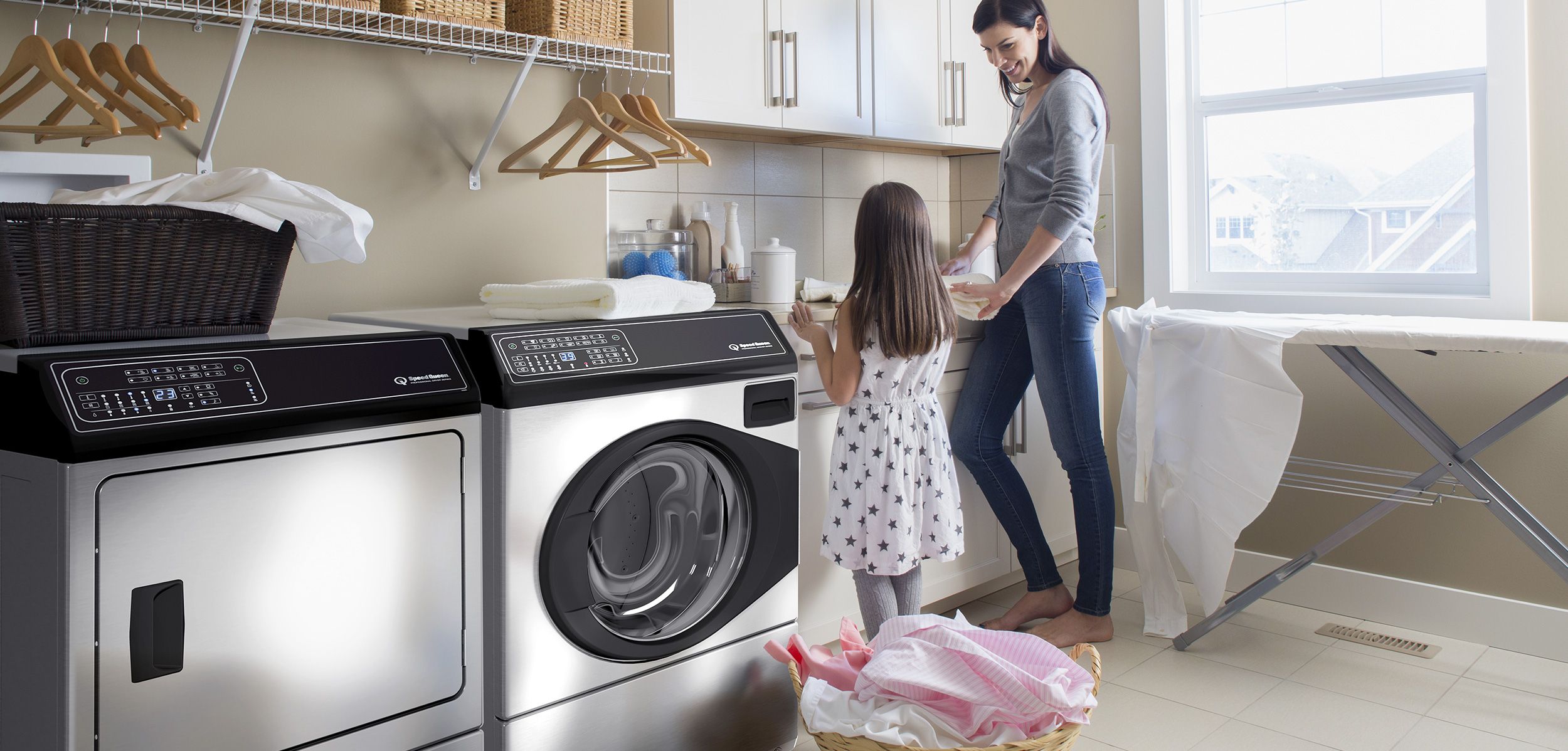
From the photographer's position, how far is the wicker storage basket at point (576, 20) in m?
2.07

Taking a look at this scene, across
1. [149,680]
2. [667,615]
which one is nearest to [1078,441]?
[667,615]

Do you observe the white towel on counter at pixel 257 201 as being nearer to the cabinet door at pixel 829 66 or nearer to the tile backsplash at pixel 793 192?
the tile backsplash at pixel 793 192

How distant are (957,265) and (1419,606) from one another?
145cm

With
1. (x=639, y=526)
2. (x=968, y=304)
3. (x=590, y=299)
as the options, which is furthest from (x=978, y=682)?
(x=968, y=304)

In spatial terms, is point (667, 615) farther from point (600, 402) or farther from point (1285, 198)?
point (1285, 198)

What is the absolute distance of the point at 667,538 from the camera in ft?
5.94

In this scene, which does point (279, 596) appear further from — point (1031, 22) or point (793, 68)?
point (1031, 22)

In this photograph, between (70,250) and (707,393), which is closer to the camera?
(70,250)

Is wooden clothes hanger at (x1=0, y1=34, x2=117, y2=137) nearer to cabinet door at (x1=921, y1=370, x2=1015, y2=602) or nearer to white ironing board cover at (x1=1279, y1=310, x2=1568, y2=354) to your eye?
cabinet door at (x1=921, y1=370, x2=1015, y2=602)

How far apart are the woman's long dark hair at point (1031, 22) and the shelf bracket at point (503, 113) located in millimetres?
981

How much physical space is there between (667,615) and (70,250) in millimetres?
1011

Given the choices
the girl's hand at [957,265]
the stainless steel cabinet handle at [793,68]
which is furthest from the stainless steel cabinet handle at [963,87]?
the stainless steel cabinet handle at [793,68]

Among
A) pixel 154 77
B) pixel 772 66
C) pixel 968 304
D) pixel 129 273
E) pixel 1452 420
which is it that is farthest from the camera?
pixel 1452 420

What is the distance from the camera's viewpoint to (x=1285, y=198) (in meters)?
3.00
